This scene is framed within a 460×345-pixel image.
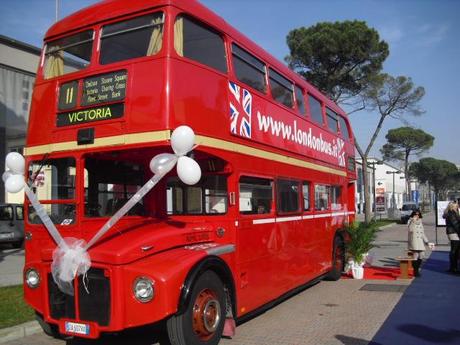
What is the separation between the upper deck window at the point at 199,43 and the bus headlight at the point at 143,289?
8.15ft

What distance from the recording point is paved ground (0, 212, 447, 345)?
6.33m

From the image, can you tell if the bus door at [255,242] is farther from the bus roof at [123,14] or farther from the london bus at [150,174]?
the bus roof at [123,14]

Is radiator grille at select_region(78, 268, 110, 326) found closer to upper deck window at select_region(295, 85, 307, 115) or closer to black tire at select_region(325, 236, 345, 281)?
upper deck window at select_region(295, 85, 307, 115)

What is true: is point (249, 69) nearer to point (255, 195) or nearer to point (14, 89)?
point (255, 195)

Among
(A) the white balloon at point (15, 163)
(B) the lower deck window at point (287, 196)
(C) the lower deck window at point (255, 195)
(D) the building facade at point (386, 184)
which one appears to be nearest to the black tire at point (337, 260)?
(B) the lower deck window at point (287, 196)

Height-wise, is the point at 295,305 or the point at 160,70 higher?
the point at 160,70

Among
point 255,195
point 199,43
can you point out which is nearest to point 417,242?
point 255,195

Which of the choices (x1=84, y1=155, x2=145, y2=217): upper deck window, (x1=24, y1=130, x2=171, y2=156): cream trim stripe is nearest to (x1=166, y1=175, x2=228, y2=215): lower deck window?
(x1=84, y1=155, x2=145, y2=217): upper deck window

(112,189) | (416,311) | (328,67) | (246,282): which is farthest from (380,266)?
(328,67)

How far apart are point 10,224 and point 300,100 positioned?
12.8 metres

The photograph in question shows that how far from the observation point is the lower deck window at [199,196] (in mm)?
6551

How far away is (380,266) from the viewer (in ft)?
44.9

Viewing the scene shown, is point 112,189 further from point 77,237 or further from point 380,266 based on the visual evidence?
point 380,266

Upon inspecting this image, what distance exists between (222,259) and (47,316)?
200 centimetres
